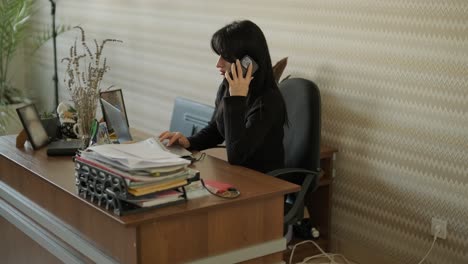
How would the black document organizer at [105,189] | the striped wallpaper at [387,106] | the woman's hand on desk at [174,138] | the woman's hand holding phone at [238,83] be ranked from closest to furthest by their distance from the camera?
the black document organizer at [105,189]
the woman's hand holding phone at [238,83]
the woman's hand on desk at [174,138]
the striped wallpaper at [387,106]

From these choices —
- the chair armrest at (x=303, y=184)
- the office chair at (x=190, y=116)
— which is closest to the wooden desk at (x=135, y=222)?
the chair armrest at (x=303, y=184)

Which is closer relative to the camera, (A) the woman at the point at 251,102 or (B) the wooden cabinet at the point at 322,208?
(A) the woman at the point at 251,102

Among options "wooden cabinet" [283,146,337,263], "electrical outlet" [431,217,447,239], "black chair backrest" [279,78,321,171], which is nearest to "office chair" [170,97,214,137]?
"black chair backrest" [279,78,321,171]

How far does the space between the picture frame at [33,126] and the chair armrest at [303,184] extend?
3.16 ft

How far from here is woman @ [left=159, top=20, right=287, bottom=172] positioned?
8.15 ft

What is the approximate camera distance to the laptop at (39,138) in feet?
8.50

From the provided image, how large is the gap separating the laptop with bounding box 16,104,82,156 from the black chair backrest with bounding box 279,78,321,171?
0.96 meters

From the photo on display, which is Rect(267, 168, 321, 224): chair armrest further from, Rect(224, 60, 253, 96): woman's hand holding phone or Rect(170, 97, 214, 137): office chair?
Rect(170, 97, 214, 137): office chair

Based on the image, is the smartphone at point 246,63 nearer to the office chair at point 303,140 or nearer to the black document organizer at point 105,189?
the office chair at point 303,140

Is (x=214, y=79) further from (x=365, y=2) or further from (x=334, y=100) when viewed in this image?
(x=365, y=2)

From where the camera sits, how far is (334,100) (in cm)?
336

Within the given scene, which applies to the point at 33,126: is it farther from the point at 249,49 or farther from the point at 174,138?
the point at 249,49

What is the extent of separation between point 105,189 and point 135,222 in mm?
180

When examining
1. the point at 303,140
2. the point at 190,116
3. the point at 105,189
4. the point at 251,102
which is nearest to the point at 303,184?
the point at 303,140
